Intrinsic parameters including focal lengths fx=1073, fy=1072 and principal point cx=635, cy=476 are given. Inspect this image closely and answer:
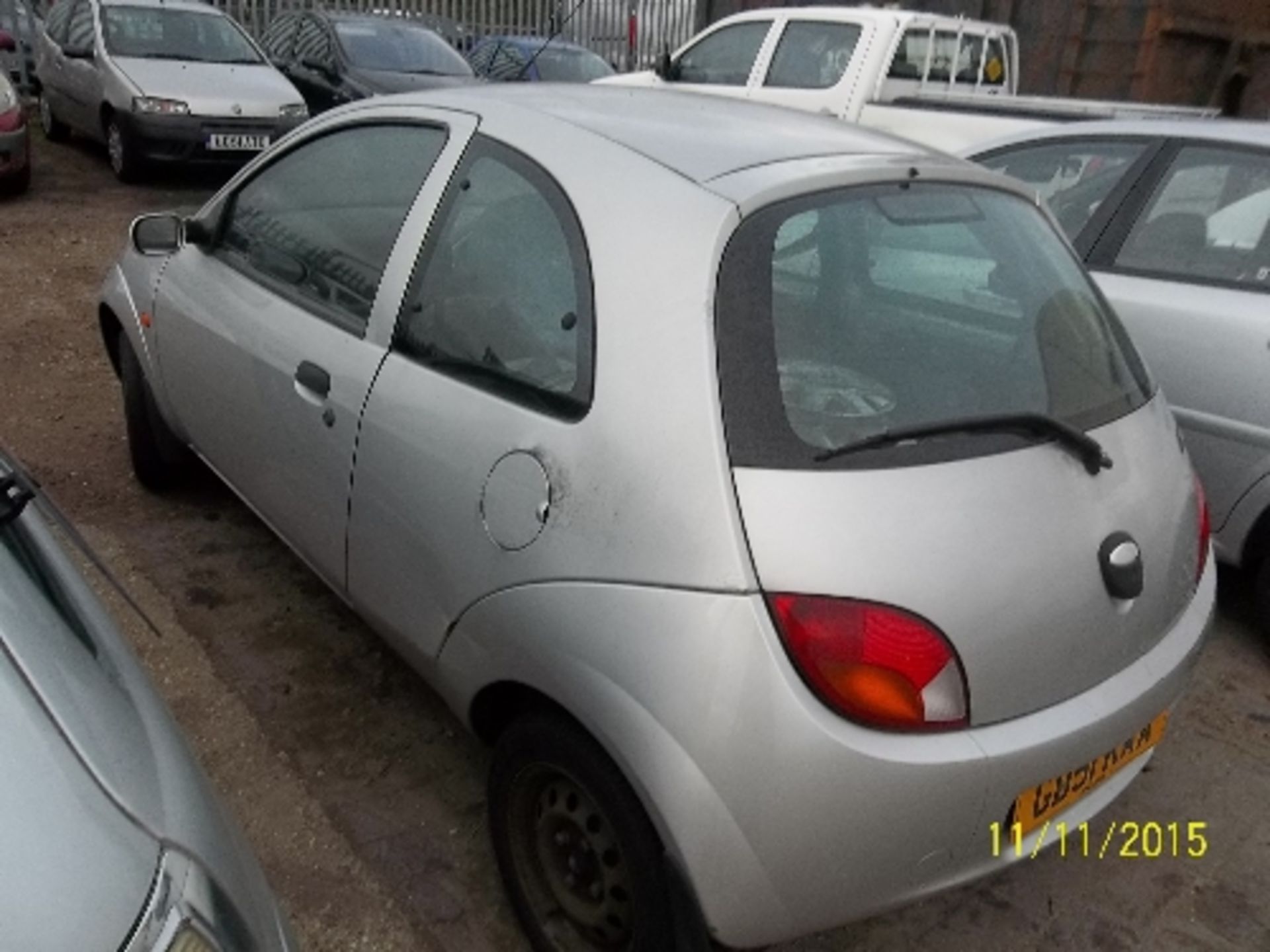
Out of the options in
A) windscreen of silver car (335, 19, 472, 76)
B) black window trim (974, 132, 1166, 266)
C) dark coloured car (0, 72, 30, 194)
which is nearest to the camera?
black window trim (974, 132, 1166, 266)

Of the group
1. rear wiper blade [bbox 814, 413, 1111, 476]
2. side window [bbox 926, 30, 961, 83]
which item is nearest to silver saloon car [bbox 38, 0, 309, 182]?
side window [bbox 926, 30, 961, 83]

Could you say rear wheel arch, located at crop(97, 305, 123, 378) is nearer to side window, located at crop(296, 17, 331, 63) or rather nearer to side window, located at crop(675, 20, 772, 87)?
side window, located at crop(675, 20, 772, 87)

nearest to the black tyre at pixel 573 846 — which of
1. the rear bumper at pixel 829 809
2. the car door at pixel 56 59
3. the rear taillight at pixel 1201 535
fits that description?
the rear bumper at pixel 829 809

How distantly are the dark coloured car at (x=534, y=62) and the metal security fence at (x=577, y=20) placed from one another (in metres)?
3.66

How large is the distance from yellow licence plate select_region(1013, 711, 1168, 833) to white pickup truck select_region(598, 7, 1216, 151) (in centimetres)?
514

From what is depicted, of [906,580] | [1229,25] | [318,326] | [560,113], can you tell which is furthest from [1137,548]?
[1229,25]

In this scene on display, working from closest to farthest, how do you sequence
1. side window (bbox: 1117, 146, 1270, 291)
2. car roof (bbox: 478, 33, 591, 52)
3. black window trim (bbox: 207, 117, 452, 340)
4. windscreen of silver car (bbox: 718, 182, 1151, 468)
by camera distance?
windscreen of silver car (bbox: 718, 182, 1151, 468)
black window trim (bbox: 207, 117, 452, 340)
side window (bbox: 1117, 146, 1270, 291)
car roof (bbox: 478, 33, 591, 52)

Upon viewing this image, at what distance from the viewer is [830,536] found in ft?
5.48

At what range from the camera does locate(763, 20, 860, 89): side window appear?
304 inches

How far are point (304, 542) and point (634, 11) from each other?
1636 cm

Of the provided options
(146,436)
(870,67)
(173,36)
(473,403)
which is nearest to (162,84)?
(173,36)

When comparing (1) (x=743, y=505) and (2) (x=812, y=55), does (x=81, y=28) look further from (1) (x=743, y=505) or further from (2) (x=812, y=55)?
(1) (x=743, y=505)

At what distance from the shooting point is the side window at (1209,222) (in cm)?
344

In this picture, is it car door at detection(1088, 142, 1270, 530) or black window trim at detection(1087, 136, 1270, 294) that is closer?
car door at detection(1088, 142, 1270, 530)
